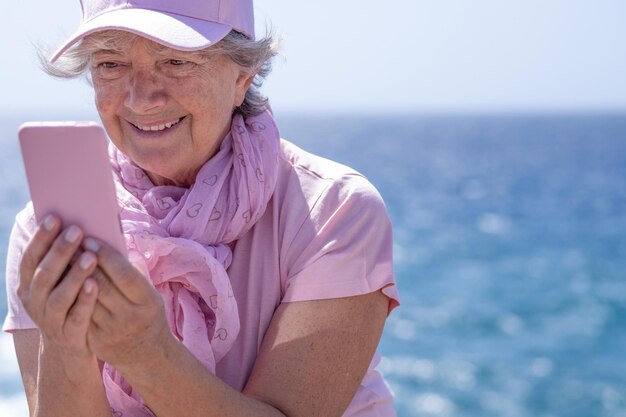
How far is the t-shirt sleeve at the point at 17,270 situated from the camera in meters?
2.44

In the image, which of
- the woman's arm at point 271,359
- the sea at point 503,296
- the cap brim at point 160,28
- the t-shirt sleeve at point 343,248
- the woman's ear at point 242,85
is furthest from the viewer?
the sea at point 503,296

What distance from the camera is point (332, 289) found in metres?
2.35

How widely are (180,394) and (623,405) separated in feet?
42.5

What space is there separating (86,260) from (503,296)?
727 inches

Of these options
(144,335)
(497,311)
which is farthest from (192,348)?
(497,311)

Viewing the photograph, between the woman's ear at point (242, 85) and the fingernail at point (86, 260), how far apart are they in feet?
2.82

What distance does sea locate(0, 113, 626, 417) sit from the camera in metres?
14.3

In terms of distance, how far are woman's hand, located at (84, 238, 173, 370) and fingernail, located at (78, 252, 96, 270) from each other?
0.7 inches

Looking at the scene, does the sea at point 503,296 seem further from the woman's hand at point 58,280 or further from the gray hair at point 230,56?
the woman's hand at point 58,280

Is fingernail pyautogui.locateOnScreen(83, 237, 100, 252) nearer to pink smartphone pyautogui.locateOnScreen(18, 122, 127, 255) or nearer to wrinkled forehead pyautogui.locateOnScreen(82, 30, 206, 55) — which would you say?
pink smartphone pyautogui.locateOnScreen(18, 122, 127, 255)

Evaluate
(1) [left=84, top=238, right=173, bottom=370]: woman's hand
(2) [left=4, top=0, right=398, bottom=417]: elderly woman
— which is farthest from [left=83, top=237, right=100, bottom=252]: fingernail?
(2) [left=4, top=0, right=398, bottom=417]: elderly woman

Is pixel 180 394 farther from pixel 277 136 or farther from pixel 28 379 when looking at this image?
pixel 277 136

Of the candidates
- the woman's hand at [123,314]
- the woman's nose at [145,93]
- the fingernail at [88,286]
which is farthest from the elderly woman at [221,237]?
the fingernail at [88,286]

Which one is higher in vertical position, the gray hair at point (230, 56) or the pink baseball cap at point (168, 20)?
the pink baseball cap at point (168, 20)
